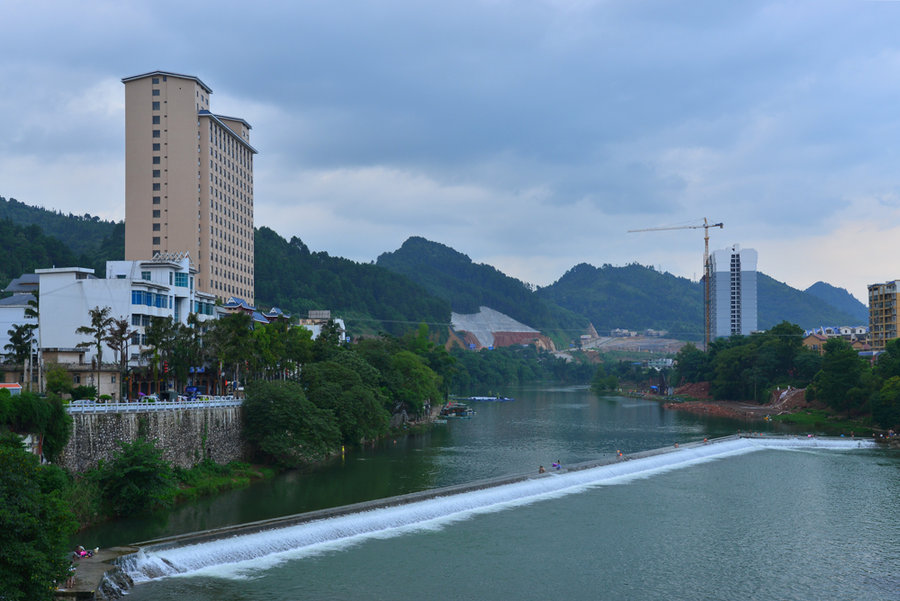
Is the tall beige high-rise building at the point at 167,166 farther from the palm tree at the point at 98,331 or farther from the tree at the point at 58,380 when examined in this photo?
the tree at the point at 58,380

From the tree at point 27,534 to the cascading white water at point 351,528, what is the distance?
542 centimetres

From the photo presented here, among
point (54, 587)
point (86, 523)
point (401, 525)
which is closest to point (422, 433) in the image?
point (401, 525)

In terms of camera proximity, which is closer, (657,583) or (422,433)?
(657,583)

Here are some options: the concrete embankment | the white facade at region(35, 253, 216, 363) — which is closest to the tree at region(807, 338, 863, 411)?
the concrete embankment

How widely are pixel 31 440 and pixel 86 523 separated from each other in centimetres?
403

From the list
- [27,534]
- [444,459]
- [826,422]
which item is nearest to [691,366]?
[826,422]

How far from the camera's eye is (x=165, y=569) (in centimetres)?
2659

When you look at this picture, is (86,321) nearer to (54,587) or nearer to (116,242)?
(54,587)

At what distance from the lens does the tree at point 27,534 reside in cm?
1955

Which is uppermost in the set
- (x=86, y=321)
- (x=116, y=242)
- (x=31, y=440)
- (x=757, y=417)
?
(x=116, y=242)

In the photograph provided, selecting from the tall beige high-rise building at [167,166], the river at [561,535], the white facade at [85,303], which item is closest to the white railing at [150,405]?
the river at [561,535]

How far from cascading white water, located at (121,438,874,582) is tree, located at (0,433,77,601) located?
5425 millimetres

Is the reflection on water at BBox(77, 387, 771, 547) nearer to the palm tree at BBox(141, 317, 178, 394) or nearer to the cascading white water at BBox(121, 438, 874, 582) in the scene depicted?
the cascading white water at BBox(121, 438, 874, 582)

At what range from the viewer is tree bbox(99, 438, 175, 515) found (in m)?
33.6
